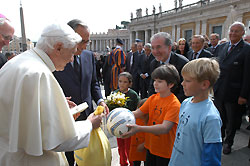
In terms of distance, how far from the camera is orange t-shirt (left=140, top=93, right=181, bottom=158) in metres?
1.99

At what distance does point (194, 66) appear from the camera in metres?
1.65

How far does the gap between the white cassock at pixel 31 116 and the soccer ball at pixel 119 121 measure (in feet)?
2.22

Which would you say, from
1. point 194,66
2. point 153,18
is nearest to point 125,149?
point 194,66

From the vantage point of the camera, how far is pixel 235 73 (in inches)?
139

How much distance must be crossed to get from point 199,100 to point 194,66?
0.35m

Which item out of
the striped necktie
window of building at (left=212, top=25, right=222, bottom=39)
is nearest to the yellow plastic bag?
the striped necktie

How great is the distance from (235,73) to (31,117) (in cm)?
379

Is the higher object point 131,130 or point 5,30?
point 5,30

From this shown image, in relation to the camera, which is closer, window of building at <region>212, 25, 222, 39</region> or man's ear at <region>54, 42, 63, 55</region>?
man's ear at <region>54, 42, 63, 55</region>

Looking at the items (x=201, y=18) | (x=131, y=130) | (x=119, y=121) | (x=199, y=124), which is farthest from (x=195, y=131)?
(x=201, y=18)

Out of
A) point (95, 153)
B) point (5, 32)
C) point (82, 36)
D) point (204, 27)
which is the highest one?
point (204, 27)

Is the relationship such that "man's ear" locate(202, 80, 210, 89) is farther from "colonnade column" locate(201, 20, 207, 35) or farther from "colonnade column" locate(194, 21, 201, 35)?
"colonnade column" locate(194, 21, 201, 35)

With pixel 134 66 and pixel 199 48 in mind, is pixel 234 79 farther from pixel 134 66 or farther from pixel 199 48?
pixel 134 66

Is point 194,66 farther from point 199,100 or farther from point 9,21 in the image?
point 9,21
